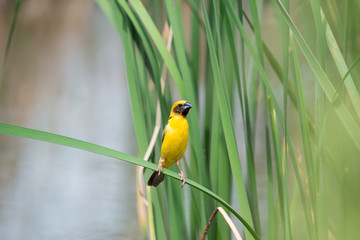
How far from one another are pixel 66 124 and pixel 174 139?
236 centimetres

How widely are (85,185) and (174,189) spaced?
5.84 feet

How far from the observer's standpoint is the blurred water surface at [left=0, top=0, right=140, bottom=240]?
2279 mm

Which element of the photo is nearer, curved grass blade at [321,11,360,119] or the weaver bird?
curved grass blade at [321,11,360,119]

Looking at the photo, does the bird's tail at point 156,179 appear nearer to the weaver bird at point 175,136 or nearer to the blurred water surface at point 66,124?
the weaver bird at point 175,136

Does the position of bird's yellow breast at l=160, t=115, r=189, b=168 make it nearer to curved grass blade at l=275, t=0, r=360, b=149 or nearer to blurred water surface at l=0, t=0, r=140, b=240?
curved grass blade at l=275, t=0, r=360, b=149

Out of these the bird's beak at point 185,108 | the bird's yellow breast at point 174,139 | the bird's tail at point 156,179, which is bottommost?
the bird's tail at point 156,179

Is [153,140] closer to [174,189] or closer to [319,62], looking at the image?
[174,189]

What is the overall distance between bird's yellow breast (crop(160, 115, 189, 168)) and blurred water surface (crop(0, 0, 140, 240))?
1.34m

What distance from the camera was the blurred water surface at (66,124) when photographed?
89.7 inches

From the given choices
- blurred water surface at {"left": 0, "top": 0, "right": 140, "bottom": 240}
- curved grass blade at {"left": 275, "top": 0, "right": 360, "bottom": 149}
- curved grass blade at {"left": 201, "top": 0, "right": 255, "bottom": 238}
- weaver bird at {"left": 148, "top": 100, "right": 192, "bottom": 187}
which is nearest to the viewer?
curved grass blade at {"left": 275, "top": 0, "right": 360, "bottom": 149}

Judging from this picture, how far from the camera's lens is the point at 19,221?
227 cm

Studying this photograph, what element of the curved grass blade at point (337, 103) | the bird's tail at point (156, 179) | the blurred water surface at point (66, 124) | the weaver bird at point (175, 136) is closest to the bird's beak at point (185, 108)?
the weaver bird at point (175, 136)

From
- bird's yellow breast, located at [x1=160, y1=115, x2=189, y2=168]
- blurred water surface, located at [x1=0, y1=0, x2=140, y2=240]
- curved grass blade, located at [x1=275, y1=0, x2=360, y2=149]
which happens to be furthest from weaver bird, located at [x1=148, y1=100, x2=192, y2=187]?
blurred water surface, located at [x1=0, y1=0, x2=140, y2=240]

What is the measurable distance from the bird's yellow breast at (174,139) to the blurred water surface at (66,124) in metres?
1.34
